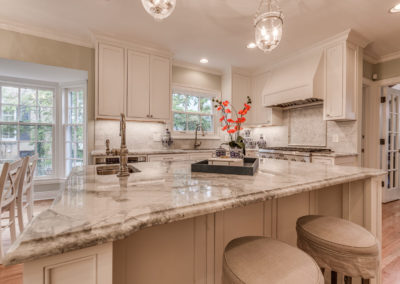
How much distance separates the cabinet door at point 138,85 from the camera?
3.25m

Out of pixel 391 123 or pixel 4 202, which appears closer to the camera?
pixel 4 202

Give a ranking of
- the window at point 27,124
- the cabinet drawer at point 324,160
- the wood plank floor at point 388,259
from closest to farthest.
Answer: the wood plank floor at point 388,259 → the cabinet drawer at point 324,160 → the window at point 27,124

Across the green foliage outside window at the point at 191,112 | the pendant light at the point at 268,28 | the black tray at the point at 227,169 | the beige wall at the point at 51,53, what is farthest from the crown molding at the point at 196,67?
the black tray at the point at 227,169

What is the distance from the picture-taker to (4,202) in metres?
1.81

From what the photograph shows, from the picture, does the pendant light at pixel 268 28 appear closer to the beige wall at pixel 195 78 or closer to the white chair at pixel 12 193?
the beige wall at pixel 195 78

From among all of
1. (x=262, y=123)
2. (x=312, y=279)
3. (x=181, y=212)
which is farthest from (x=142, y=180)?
(x=262, y=123)

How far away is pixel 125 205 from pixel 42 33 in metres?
3.51

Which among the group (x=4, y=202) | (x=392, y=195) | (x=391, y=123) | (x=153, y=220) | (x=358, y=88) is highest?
(x=358, y=88)

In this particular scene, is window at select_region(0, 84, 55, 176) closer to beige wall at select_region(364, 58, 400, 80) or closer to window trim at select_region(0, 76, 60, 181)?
window trim at select_region(0, 76, 60, 181)

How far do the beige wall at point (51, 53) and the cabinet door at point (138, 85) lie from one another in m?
0.60

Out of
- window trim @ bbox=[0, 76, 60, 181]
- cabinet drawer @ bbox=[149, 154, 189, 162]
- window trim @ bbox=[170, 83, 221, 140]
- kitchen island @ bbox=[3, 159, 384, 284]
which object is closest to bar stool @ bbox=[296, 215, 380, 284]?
kitchen island @ bbox=[3, 159, 384, 284]

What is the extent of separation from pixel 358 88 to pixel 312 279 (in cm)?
336

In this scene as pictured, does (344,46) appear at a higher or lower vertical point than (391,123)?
higher

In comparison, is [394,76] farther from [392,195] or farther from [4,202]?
[4,202]
